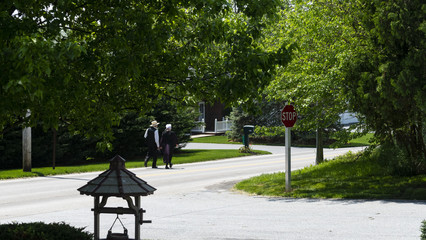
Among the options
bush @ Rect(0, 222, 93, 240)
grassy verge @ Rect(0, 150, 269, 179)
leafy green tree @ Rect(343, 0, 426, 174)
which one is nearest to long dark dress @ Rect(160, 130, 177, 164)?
grassy verge @ Rect(0, 150, 269, 179)

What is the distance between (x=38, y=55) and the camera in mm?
4781

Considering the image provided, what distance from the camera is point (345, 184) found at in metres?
16.1

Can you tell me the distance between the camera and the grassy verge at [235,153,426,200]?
46.1 feet

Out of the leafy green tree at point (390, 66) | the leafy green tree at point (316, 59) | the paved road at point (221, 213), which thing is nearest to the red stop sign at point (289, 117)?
the leafy green tree at point (316, 59)

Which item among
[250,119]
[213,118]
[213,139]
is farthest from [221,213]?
[213,118]

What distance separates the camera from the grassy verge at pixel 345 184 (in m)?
14.1

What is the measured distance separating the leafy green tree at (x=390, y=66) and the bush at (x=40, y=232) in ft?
27.4

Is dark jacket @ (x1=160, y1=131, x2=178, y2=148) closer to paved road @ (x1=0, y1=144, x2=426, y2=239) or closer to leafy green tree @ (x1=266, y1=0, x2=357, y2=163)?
paved road @ (x1=0, y1=144, x2=426, y2=239)

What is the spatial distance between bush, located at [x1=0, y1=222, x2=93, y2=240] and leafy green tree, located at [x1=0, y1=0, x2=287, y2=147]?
A: 4.21ft

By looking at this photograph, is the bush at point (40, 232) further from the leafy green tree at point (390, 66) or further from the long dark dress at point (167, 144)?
the long dark dress at point (167, 144)

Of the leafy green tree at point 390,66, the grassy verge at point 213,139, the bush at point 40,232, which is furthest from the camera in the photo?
the grassy verge at point 213,139

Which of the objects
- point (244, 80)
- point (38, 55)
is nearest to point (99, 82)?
point (244, 80)

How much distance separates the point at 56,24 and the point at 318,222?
6.31m

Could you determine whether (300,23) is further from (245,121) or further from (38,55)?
(245,121)
